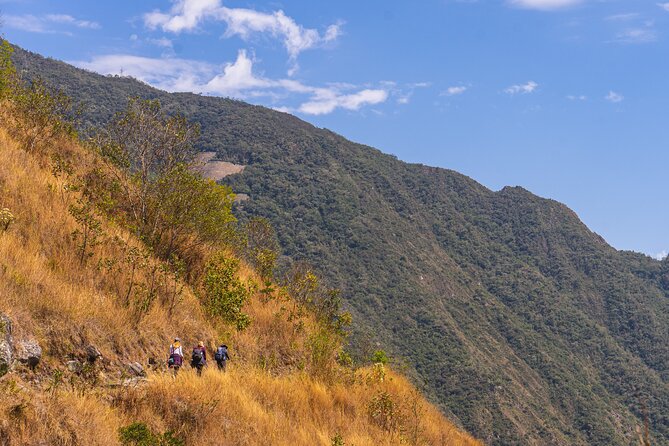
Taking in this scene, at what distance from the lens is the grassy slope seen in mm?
6367

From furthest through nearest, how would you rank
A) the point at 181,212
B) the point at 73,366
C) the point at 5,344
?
the point at 181,212 < the point at 73,366 < the point at 5,344

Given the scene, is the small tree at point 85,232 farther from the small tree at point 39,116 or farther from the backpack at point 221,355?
the small tree at point 39,116

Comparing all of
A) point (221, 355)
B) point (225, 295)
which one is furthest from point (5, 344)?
point (225, 295)

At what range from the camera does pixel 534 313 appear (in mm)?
186875

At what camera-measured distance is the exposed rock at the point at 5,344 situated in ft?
21.4

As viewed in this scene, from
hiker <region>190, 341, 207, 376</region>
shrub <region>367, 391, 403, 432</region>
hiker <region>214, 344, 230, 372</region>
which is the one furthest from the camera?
shrub <region>367, 391, 403, 432</region>

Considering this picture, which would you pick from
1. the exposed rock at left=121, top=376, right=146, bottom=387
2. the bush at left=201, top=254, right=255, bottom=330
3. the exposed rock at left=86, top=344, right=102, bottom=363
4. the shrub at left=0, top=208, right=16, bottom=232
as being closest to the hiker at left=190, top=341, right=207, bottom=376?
the exposed rock at left=121, top=376, right=146, bottom=387

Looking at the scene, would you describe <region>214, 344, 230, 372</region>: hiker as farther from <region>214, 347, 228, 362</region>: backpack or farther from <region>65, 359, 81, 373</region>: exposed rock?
<region>65, 359, 81, 373</region>: exposed rock

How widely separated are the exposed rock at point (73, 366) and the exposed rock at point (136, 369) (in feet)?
3.36

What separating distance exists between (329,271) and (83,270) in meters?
128

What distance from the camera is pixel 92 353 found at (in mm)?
8375

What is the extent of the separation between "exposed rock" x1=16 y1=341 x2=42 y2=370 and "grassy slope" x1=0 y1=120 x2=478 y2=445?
0.14 m

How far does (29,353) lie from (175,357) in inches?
108

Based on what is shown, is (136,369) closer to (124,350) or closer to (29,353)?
(124,350)
